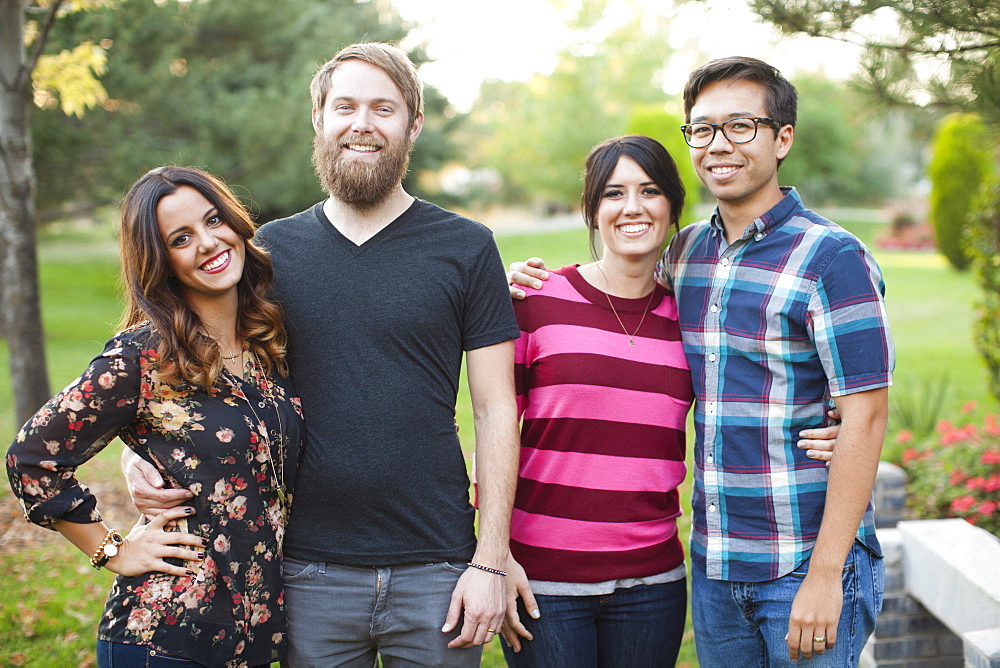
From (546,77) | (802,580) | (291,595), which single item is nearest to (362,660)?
(291,595)

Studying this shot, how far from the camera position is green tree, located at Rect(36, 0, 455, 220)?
425 inches

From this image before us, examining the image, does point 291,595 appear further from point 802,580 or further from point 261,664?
point 802,580

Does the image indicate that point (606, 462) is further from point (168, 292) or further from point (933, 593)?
point (933, 593)

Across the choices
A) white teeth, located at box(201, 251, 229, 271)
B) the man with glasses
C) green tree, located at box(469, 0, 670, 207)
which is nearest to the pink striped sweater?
the man with glasses

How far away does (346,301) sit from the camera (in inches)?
90.2

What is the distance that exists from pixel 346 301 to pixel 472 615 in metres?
0.96

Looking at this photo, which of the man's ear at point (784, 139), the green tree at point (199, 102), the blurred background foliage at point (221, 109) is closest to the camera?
the man's ear at point (784, 139)

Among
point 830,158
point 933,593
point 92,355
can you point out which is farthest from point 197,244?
point 830,158

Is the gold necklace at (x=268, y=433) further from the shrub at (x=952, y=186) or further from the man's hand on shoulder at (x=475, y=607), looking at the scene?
the shrub at (x=952, y=186)

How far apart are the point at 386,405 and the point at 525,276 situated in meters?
0.66

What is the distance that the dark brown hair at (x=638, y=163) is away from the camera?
2.53 m

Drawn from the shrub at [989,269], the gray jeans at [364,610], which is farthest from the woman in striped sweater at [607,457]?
the shrub at [989,269]

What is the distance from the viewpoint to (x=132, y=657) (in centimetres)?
194

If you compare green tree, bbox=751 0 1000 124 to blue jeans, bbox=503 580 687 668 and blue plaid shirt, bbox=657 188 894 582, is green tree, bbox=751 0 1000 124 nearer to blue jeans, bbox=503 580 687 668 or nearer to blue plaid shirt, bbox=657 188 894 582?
blue plaid shirt, bbox=657 188 894 582
